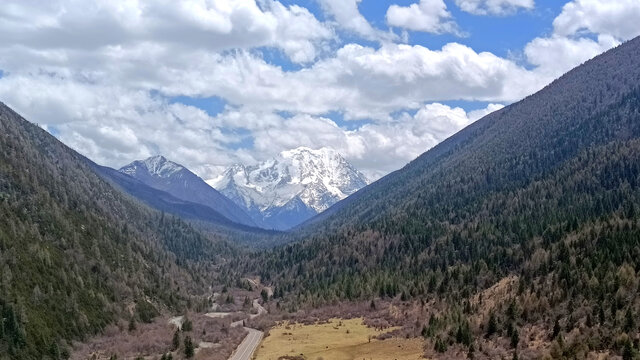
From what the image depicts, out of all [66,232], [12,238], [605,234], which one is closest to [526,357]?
[605,234]

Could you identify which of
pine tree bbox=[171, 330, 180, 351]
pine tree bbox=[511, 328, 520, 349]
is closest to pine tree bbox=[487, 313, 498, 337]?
pine tree bbox=[511, 328, 520, 349]

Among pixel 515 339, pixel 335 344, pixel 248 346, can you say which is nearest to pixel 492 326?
pixel 515 339

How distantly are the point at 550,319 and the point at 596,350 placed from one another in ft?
75.4

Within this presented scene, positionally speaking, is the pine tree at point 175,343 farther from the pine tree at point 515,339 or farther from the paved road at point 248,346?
the pine tree at point 515,339

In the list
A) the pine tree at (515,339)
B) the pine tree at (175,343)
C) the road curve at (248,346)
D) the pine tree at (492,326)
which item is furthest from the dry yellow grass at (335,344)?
the pine tree at (175,343)

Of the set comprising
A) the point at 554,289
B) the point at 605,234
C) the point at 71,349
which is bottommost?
the point at 71,349

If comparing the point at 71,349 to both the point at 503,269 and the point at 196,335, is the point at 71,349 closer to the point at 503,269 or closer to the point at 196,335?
the point at 196,335

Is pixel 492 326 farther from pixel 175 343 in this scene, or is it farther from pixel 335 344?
pixel 175 343

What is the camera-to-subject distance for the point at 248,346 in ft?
499

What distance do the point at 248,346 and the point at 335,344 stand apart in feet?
72.6

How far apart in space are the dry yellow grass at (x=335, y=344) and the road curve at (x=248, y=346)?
1.97m

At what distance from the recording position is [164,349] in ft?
468

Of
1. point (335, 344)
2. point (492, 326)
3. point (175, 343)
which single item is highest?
point (492, 326)

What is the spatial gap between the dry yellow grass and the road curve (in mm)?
1971
